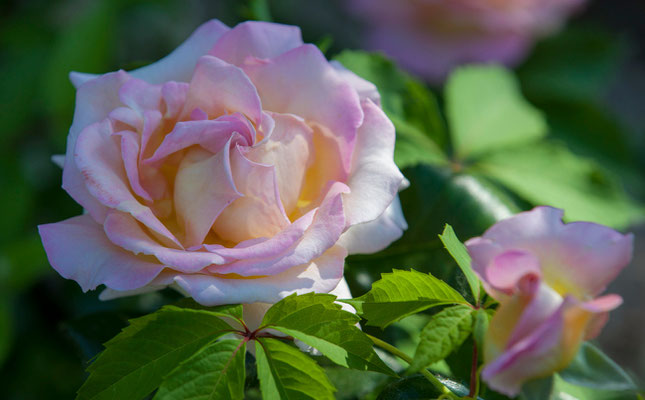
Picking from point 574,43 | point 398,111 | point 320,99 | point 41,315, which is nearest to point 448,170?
point 398,111

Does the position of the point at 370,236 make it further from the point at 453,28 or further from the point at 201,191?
the point at 453,28

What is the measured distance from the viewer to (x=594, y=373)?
311mm

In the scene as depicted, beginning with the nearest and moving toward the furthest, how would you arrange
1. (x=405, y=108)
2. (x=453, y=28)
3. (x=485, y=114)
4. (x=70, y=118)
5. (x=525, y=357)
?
(x=525, y=357), (x=405, y=108), (x=485, y=114), (x=70, y=118), (x=453, y=28)

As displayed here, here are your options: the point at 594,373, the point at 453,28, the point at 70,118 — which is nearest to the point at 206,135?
the point at 594,373

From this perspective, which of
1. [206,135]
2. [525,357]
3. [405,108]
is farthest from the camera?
[405,108]

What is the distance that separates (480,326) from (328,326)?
0.08 metres

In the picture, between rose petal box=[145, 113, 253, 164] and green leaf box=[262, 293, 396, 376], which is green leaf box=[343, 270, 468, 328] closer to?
green leaf box=[262, 293, 396, 376]

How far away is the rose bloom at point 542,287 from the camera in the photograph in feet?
0.91

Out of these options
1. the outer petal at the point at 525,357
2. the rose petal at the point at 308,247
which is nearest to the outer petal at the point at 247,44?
the rose petal at the point at 308,247

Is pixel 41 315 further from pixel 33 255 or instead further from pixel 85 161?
pixel 85 161

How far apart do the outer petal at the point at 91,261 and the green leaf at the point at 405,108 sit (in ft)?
0.81

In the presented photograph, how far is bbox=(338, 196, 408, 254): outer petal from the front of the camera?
392 mm

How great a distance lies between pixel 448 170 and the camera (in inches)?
22.7

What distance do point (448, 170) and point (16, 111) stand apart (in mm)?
741
